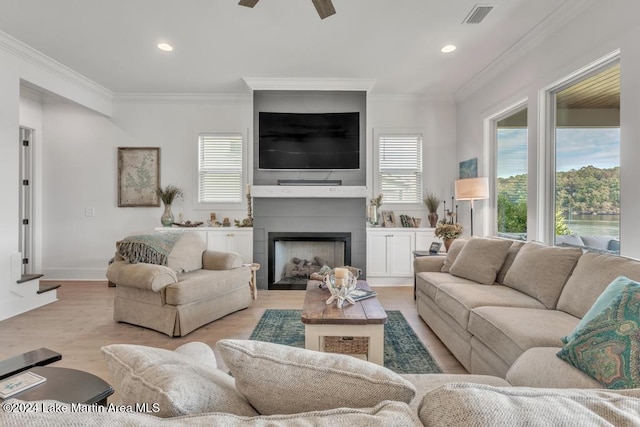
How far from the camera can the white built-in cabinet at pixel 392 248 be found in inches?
183

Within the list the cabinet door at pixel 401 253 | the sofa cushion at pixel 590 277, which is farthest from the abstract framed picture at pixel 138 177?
the sofa cushion at pixel 590 277

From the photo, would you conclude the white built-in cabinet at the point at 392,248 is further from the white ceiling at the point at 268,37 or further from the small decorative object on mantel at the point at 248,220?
the white ceiling at the point at 268,37

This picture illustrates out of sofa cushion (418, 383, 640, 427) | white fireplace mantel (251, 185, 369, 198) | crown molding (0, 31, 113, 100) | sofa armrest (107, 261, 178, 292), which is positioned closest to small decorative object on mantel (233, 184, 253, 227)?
white fireplace mantel (251, 185, 369, 198)

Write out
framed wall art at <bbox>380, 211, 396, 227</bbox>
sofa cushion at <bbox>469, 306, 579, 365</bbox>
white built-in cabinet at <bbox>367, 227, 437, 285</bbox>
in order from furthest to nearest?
framed wall art at <bbox>380, 211, 396, 227</bbox>
white built-in cabinet at <bbox>367, 227, 437, 285</bbox>
sofa cushion at <bbox>469, 306, 579, 365</bbox>

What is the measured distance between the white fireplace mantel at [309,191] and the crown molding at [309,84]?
1376 mm

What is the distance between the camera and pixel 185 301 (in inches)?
113

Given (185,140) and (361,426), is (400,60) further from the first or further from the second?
(361,426)

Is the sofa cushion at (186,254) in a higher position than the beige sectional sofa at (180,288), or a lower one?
higher

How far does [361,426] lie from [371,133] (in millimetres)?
4874

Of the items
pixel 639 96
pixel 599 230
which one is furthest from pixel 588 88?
pixel 599 230

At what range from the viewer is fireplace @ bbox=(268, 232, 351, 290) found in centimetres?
457

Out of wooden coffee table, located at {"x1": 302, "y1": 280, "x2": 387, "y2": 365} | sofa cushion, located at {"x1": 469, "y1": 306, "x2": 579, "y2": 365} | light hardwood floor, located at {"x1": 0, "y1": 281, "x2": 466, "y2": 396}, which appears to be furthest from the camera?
light hardwood floor, located at {"x1": 0, "y1": 281, "x2": 466, "y2": 396}

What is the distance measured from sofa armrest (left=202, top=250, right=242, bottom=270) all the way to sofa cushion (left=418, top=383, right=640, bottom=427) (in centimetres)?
322

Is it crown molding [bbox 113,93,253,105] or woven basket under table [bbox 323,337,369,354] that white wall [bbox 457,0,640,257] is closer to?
woven basket under table [bbox 323,337,369,354]
